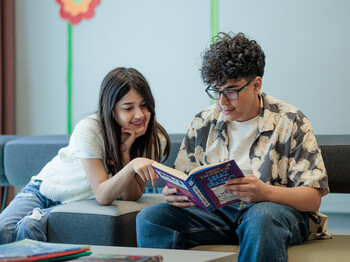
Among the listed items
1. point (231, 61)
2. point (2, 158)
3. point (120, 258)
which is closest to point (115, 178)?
point (231, 61)

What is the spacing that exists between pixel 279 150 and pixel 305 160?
0.35 ft

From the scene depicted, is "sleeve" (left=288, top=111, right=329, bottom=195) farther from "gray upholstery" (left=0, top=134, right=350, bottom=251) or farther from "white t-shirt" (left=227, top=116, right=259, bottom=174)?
"gray upholstery" (left=0, top=134, right=350, bottom=251)

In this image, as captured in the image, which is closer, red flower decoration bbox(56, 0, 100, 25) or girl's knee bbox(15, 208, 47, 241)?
girl's knee bbox(15, 208, 47, 241)

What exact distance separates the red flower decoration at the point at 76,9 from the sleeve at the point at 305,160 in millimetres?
2528

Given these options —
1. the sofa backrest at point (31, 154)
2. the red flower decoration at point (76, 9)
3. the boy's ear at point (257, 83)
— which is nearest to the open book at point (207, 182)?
the boy's ear at point (257, 83)

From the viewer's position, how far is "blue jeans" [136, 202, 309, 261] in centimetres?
139

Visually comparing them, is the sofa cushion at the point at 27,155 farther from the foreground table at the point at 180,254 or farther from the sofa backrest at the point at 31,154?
the foreground table at the point at 180,254

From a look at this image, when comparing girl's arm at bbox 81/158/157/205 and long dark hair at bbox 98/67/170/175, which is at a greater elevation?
long dark hair at bbox 98/67/170/175

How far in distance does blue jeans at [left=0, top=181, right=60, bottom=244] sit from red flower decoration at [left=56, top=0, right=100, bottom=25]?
2069 millimetres

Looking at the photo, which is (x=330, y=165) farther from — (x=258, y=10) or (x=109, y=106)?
A: (x=258, y=10)

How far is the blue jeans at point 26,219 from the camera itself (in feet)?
6.02

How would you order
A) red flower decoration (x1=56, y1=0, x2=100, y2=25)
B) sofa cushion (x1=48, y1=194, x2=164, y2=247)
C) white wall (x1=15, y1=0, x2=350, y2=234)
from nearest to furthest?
sofa cushion (x1=48, y1=194, x2=164, y2=247)
white wall (x1=15, y1=0, x2=350, y2=234)
red flower decoration (x1=56, y1=0, x2=100, y2=25)

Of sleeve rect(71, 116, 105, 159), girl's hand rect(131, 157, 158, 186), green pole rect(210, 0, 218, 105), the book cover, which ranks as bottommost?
the book cover

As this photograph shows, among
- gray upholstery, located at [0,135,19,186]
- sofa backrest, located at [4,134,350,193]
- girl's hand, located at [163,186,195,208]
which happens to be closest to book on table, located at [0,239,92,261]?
girl's hand, located at [163,186,195,208]
